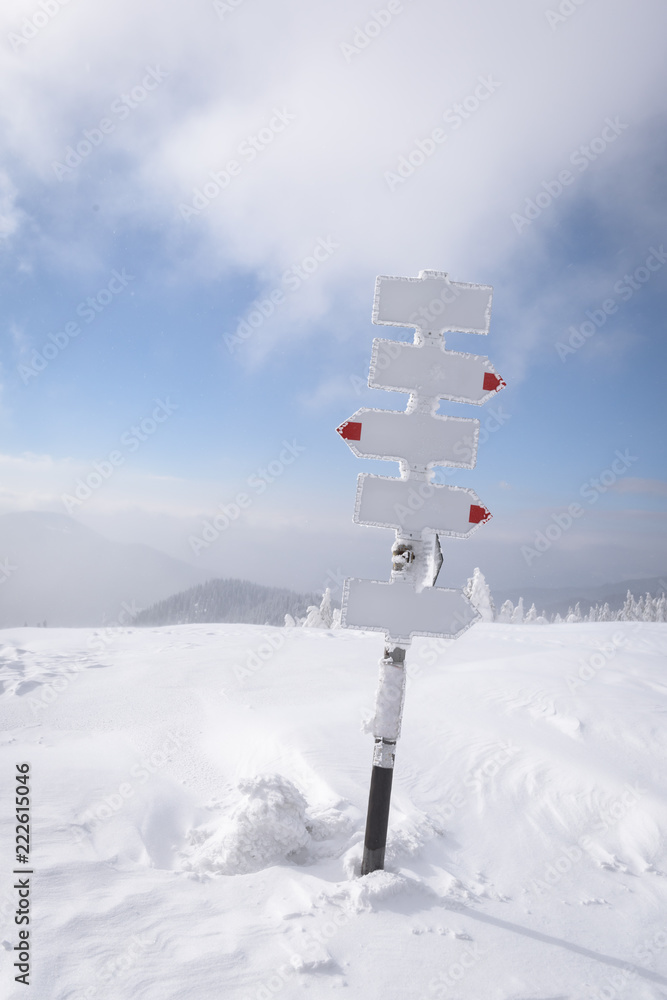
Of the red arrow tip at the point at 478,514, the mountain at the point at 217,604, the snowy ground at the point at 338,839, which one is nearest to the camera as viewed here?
the snowy ground at the point at 338,839

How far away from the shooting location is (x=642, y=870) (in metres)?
4.42

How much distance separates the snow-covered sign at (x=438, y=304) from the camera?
399 cm

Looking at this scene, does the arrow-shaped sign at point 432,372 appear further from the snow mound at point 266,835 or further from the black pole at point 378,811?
the snow mound at point 266,835

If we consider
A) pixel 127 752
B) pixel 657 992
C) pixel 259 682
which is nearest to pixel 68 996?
pixel 657 992

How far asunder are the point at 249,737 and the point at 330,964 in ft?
15.1

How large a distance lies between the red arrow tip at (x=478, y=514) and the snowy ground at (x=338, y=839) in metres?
2.70

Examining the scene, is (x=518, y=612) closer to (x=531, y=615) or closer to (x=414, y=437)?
(x=531, y=615)

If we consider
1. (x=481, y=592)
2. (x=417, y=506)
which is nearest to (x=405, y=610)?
(x=417, y=506)

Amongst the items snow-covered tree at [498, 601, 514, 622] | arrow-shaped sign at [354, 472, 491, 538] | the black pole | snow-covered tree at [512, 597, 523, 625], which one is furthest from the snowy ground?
snow-covered tree at [512, 597, 523, 625]

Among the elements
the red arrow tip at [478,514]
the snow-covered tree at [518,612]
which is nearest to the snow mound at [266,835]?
the red arrow tip at [478,514]

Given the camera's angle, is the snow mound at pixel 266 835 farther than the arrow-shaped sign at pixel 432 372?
Yes

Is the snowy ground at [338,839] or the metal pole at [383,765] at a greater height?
the metal pole at [383,765]

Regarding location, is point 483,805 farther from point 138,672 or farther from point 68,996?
point 138,672

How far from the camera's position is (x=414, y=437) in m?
3.93
